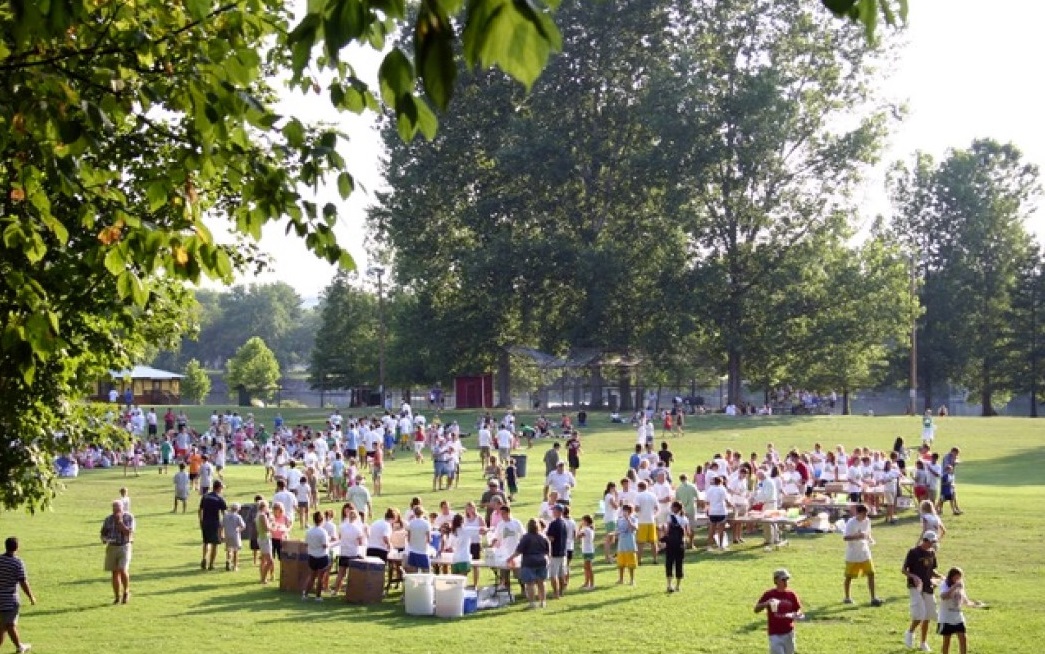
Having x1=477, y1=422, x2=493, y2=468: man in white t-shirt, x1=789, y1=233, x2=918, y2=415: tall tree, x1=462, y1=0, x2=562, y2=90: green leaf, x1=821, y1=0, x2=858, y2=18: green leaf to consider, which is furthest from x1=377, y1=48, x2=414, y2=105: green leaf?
x1=789, y1=233, x2=918, y2=415: tall tree

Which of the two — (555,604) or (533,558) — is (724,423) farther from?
(533,558)

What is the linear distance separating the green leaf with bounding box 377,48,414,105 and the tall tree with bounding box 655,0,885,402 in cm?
5790

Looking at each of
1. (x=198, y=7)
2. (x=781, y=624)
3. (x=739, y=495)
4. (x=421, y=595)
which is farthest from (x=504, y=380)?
(x=198, y=7)

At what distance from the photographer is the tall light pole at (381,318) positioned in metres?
79.9

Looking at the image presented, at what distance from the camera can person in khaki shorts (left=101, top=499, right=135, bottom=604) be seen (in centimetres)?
2006

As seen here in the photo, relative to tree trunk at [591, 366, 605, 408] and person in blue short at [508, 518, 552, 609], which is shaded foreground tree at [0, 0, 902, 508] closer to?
person in blue short at [508, 518, 552, 609]

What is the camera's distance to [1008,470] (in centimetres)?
4253

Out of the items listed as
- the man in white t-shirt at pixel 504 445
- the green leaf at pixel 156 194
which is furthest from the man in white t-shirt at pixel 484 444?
the green leaf at pixel 156 194

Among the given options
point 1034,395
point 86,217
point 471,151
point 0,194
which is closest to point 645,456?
point 0,194

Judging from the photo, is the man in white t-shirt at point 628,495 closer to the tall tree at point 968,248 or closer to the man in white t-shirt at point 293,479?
the man in white t-shirt at point 293,479

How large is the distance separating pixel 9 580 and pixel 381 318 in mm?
65585

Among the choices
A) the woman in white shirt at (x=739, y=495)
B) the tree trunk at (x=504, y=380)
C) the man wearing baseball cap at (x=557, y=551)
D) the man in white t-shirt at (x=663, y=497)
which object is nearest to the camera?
the man wearing baseball cap at (x=557, y=551)

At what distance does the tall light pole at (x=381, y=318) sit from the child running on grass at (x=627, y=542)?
2151 inches

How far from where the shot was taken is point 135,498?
3538 centimetres
